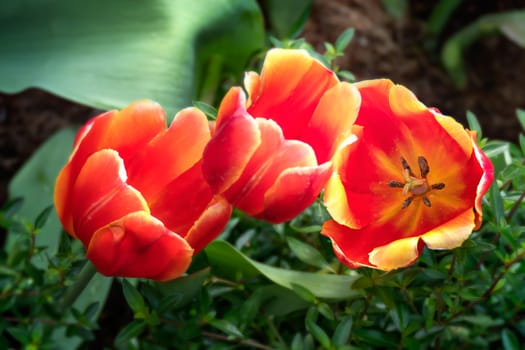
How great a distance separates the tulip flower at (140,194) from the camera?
2.06 ft

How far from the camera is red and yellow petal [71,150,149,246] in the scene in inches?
A: 24.8

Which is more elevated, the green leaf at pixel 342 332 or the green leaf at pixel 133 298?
the green leaf at pixel 133 298

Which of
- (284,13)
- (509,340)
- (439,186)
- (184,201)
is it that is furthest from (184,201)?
(284,13)

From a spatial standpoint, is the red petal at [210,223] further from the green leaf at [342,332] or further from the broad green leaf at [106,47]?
the broad green leaf at [106,47]

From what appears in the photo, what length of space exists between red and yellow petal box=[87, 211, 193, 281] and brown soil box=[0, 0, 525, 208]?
87cm

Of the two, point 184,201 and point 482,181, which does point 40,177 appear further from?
point 482,181

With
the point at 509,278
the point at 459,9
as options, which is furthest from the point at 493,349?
the point at 459,9

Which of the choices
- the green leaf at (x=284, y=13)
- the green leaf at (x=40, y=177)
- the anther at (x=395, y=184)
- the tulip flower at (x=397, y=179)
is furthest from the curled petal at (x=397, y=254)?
the green leaf at (x=284, y=13)

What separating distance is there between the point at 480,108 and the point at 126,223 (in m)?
1.16

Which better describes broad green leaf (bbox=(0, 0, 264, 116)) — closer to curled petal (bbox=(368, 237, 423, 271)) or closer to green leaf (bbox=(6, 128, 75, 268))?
green leaf (bbox=(6, 128, 75, 268))

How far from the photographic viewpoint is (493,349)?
0.94 metres

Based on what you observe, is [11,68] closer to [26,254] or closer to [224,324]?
[26,254]

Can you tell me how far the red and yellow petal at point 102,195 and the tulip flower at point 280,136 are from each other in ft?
0.21

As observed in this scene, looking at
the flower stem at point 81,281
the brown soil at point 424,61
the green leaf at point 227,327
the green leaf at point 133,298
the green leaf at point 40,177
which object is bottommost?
the brown soil at point 424,61
